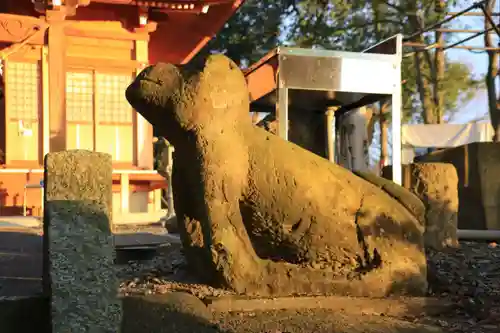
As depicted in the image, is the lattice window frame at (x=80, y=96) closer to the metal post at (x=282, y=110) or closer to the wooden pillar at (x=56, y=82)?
the wooden pillar at (x=56, y=82)

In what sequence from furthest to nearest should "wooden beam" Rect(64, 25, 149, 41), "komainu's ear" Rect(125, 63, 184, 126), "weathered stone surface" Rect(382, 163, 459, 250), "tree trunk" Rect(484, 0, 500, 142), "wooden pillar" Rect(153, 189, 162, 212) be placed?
"tree trunk" Rect(484, 0, 500, 142) → "wooden pillar" Rect(153, 189, 162, 212) → "wooden beam" Rect(64, 25, 149, 41) → "weathered stone surface" Rect(382, 163, 459, 250) → "komainu's ear" Rect(125, 63, 184, 126)

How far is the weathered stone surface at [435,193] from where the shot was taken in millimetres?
5160

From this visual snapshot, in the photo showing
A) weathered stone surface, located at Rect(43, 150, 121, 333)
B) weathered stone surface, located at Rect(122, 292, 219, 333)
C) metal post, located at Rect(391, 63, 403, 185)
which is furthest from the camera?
metal post, located at Rect(391, 63, 403, 185)

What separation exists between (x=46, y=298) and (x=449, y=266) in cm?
326

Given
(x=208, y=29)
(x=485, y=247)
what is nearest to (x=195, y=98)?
(x=485, y=247)

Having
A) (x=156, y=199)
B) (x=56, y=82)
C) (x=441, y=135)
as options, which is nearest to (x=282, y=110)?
(x=56, y=82)

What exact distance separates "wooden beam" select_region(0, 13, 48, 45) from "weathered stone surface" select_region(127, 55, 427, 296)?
666 centimetres

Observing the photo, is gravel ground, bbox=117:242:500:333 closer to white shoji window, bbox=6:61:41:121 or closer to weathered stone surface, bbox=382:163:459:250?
weathered stone surface, bbox=382:163:459:250

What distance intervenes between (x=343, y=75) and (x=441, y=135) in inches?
440

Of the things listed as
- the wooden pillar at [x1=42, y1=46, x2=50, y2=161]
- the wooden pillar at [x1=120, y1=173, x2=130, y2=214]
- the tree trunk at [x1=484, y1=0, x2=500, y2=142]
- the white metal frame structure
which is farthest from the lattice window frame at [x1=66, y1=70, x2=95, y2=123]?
the tree trunk at [x1=484, y1=0, x2=500, y2=142]

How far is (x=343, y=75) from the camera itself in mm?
5602

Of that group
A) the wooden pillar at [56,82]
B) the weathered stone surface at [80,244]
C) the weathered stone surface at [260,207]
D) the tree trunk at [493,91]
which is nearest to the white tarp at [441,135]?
the tree trunk at [493,91]

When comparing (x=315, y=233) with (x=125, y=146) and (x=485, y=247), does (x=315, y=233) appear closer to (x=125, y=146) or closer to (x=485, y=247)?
(x=485, y=247)

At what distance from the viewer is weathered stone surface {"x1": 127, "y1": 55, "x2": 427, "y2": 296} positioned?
11.0 ft
